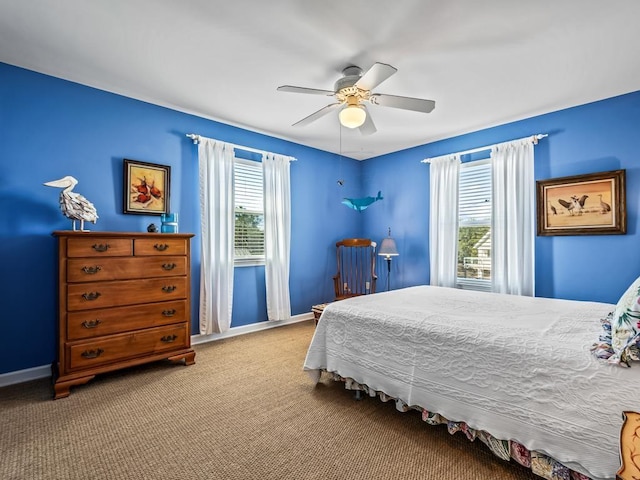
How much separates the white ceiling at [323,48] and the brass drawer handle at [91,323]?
2.07m

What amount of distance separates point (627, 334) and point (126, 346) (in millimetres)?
3264

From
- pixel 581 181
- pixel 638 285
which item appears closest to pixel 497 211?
pixel 581 181

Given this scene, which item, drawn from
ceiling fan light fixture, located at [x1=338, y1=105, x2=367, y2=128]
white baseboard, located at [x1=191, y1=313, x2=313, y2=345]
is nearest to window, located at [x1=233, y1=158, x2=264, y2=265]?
white baseboard, located at [x1=191, y1=313, x2=313, y2=345]

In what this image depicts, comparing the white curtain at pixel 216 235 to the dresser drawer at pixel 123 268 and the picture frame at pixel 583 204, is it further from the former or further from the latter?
the picture frame at pixel 583 204

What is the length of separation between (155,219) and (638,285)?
3.75m

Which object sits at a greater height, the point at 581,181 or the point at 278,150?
the point at 278,150

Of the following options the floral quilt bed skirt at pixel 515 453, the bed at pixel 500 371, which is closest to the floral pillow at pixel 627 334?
the bed at pixel 500 371

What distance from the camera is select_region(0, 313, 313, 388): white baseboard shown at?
2.54m

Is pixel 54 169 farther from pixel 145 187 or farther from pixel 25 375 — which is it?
pixel 25 375

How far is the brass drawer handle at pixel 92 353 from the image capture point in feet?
8.00

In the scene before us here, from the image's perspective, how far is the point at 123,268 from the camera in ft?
8.66

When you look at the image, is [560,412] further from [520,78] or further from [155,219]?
[155,219]

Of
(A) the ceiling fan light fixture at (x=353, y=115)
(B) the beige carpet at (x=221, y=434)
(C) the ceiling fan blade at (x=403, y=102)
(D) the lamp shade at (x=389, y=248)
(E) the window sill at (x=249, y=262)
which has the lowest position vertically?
(B) the beige carpet at (x=221, y=434)

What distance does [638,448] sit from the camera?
1.07 metres
